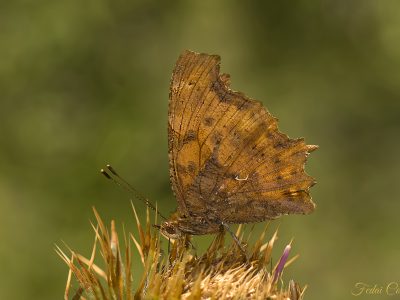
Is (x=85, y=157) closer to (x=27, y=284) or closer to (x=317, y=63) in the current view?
(x=27, y=284)

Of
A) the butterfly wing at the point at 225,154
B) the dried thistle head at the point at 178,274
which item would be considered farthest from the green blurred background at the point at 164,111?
the dried thistle head at the point at 178,274

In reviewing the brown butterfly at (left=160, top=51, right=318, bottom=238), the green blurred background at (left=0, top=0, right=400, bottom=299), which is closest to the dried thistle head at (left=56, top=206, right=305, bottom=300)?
the brown butterfly at (left=160, top=51, right=318, bottom=238)

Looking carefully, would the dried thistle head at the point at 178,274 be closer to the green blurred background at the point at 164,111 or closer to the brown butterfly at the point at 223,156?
the brown butterfly at the point at 223,156

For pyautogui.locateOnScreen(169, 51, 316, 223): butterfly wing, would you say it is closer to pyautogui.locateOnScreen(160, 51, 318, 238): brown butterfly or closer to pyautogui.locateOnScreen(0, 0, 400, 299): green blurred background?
pyautogui.locateOnScreen(160, 51, 318, 238): brown butterfly

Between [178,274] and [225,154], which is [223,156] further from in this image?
[178,274]

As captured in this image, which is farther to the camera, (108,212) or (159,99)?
(159,99)

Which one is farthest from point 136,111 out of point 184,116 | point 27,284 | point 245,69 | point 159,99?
point 184,116
